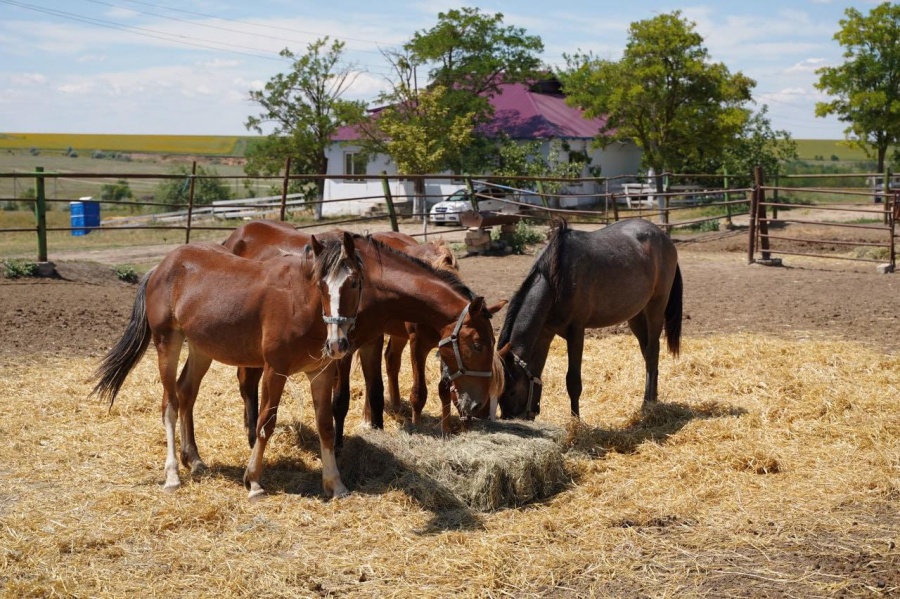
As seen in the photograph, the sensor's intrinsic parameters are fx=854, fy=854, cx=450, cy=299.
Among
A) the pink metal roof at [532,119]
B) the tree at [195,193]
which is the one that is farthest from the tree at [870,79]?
the tree at [195,193]

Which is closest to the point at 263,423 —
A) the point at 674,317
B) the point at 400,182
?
the point at 674,317

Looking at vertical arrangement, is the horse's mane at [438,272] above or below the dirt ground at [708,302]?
above

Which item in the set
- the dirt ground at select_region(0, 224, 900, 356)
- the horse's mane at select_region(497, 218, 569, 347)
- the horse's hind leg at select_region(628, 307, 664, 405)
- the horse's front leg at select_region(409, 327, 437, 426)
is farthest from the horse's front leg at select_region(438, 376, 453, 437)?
the dirt ground at select_region(0, 224, 900, 356)

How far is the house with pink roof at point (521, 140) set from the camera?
101 feet

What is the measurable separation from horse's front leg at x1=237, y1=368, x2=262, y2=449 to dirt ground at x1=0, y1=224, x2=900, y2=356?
336 cm

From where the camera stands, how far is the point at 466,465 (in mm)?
4664

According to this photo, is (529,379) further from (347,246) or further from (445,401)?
(347,246)

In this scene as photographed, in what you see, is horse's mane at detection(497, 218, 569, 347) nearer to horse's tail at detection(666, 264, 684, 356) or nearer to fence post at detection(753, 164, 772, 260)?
horse's tail at detection(666, 264, 684, 356)

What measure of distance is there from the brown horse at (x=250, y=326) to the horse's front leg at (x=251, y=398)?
39cm

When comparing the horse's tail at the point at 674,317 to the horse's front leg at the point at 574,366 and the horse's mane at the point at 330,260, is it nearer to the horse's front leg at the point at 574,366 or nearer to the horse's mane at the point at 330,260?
the horse's front leg at the point at 574,366

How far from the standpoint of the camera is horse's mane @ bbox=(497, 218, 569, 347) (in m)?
5.82

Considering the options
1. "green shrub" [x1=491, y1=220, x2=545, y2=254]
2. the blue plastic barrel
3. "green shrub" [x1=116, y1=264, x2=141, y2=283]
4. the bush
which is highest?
the blue plastic barrel

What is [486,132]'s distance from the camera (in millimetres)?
30953

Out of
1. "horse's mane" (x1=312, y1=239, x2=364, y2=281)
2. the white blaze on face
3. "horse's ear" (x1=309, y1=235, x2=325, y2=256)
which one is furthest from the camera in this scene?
"horse's ear" (x1=309, y1=235, x2=325, y2=256)
